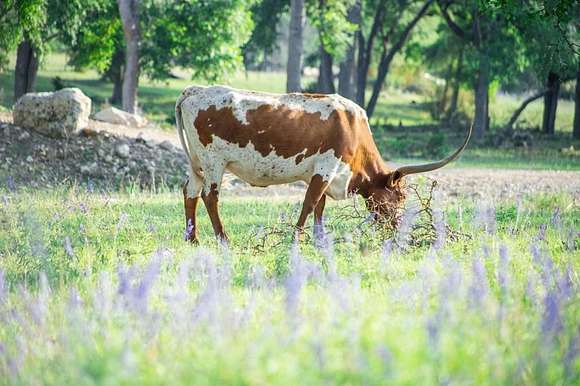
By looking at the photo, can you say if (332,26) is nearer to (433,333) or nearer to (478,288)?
(478,288)

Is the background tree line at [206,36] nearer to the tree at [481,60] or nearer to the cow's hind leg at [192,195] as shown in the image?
the tree at [481,60]

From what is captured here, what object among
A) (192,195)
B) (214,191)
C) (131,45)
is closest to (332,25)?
(131,45)

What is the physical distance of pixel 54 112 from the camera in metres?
17.1

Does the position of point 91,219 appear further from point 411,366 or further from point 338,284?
point 411,366

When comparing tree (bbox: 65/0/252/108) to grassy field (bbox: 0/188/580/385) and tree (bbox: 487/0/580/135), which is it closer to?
tree (bbox: 487/0/580/135)

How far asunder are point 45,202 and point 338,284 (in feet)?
22.9

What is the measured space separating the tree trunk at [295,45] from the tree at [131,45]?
14.5 ft

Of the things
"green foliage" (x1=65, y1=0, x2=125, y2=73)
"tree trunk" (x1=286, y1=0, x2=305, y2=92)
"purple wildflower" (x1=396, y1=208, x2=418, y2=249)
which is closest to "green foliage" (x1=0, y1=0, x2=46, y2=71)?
"green foliage" (x1=65, y1=0, x2=125, y2=73)

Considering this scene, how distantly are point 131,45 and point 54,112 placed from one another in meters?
8.79

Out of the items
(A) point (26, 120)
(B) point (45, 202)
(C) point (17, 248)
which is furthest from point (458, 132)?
(C) point (17, 248)

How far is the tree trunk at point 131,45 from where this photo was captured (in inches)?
982

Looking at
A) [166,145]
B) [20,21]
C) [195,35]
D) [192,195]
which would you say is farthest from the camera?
[195,35]

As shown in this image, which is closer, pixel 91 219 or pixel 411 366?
pixel 411 366

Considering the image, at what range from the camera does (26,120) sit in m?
17.3
